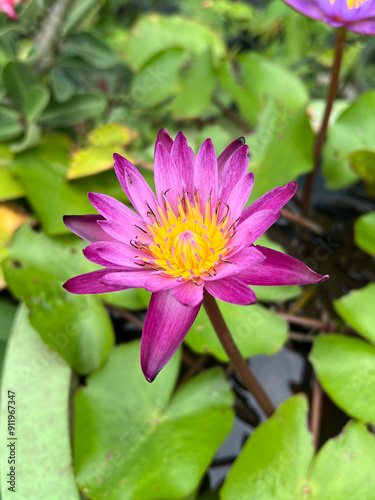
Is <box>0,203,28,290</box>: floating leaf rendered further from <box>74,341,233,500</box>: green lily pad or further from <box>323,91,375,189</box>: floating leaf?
<box>323,91,375,189</box>: floating leaf

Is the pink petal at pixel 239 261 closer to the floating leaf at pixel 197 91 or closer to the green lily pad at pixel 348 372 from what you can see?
the green lily pad at pixel 348 372

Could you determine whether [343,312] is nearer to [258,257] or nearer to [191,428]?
[191,428]

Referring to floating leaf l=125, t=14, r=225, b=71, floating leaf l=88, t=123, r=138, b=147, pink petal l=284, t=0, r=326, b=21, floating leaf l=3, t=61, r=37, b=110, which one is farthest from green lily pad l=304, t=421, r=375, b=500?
floating leaf l=125, t=14, r=225, b=71

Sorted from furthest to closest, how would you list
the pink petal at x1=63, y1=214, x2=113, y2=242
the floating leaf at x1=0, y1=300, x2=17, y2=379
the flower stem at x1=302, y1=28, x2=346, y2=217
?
the floating leaf at x1=0, y1=300, x2=17, y2=379, the flower stem at x1=302, y1=28, x2=346, y2=217, the pink petal at x1=63, y1=214, x2=113, y2=242

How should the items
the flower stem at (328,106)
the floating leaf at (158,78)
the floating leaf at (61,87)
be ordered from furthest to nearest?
the floating leaf at (158,78)
the floating leaf at (61,87)
the flower stem at (328,106)

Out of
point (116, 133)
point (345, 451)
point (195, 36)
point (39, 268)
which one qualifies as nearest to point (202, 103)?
point (116, 133)

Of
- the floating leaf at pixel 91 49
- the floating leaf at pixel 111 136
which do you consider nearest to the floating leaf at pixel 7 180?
the floating leaf at pixel 111 136
